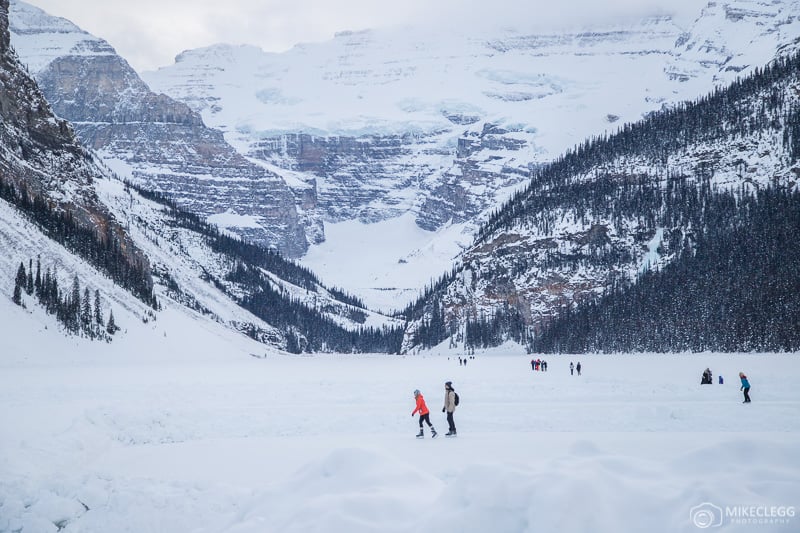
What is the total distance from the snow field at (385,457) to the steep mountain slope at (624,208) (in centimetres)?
11310

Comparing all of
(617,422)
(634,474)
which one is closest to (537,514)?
(634,474)

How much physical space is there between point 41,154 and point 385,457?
125 m

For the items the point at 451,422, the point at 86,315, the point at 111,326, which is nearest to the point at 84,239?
the point at 111,326

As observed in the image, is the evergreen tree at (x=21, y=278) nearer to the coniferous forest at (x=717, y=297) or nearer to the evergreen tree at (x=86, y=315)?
the evergreen tree at (x=86, y=315)

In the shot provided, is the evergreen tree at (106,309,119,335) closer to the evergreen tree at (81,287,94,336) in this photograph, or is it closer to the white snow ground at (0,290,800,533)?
the evergreen tree at (81,287,94,336)

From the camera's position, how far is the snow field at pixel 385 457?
11383 millimetres

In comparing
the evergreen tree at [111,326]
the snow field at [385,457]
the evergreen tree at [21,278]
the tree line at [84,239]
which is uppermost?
the tree line at [84,239]

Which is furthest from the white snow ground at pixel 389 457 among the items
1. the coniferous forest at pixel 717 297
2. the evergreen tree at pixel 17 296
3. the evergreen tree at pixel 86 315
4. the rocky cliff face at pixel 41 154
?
the rocky cliff face at pixel 41 154

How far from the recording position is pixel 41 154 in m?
122

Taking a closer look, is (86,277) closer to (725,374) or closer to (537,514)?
(725,374)

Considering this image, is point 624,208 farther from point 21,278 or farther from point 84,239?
point 21,278

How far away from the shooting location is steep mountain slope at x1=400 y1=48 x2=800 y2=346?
14438cm

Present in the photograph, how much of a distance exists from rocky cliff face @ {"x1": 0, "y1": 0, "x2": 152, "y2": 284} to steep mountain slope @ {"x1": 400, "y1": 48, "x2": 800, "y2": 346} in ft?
255

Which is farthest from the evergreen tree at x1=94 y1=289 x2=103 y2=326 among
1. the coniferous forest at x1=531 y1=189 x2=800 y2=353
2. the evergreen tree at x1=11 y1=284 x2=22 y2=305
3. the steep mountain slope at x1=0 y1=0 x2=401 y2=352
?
the coniferous forest at x1=531 y1=189 x2=800 y2=353
